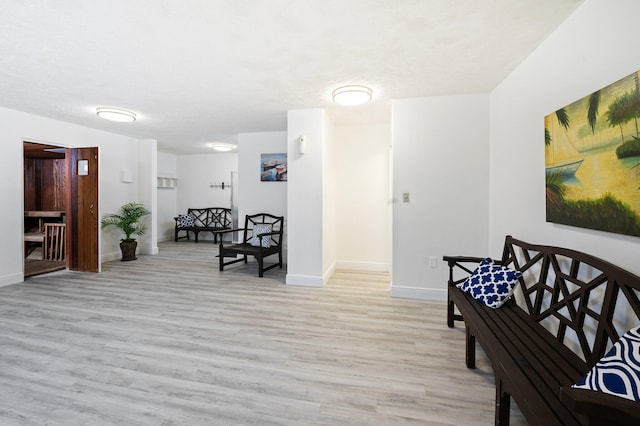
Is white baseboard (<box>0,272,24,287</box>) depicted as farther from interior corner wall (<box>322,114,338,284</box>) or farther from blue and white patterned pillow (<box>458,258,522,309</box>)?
blue and white patterned pillow (<box>458,258,522,309</box>)

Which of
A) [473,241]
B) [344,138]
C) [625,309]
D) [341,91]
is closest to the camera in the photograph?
[625,309]

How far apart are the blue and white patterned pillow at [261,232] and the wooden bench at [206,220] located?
320cm

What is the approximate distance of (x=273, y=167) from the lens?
5477 millimetres

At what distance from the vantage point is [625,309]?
1475 millimetres

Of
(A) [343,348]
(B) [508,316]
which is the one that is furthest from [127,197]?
(B) [508,316]

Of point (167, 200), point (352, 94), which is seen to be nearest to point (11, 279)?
point (167, 200)

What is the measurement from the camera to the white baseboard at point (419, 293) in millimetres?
3520

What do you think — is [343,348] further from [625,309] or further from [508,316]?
[625,309]

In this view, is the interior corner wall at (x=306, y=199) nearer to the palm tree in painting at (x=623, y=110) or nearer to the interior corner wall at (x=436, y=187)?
the interior corner wall at (x=436, y=187)

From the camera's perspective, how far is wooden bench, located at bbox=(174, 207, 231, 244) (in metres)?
7.99

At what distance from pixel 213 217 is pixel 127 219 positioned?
8.95ft

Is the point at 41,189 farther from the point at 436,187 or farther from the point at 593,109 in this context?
the point at 593,109

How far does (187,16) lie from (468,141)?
3.04 m

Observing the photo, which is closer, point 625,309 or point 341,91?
point 625,309
